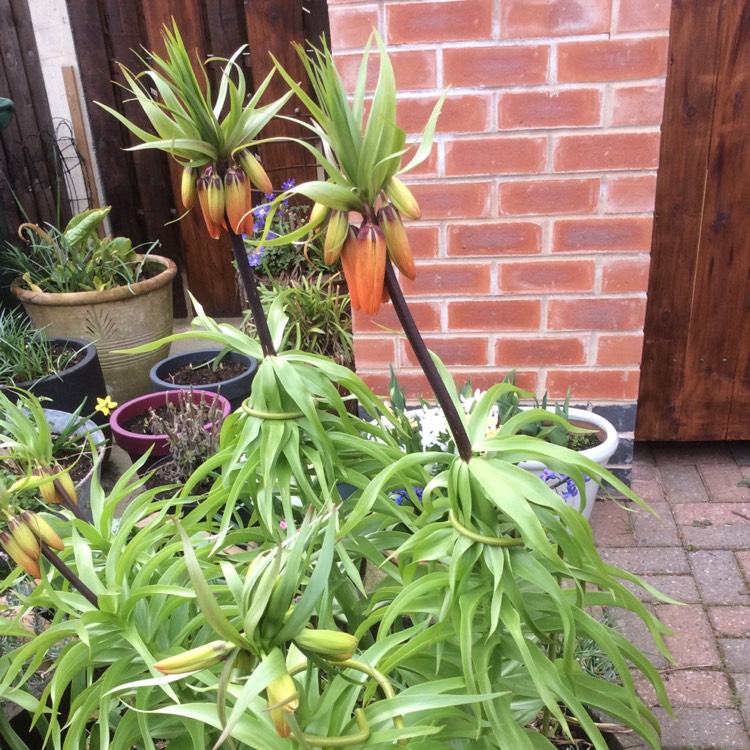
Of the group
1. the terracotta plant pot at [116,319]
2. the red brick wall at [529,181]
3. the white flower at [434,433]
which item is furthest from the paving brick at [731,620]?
the terracotta plant pot at [116,319]

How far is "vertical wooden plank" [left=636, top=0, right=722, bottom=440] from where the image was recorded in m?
2.35

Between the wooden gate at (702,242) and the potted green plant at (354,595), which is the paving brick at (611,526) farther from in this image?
the potted green plant at (354,595)

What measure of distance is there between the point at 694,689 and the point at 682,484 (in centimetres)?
98

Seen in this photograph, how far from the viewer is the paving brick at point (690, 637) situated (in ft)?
6.55

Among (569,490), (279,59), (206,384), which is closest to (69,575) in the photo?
(569,490)

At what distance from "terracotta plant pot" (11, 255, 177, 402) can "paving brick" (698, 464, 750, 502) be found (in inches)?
98.7

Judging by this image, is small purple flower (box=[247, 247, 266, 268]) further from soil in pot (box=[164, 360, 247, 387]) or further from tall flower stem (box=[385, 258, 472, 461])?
tall flower stem (box=[385, 258, 472, 461])

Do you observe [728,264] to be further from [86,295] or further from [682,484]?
[86,295]

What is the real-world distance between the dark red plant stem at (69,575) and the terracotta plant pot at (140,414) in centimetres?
126

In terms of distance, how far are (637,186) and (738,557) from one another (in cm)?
121

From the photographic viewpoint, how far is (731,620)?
212 cm

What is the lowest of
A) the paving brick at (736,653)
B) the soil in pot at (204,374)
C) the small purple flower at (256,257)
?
the paving brick at (736,653)

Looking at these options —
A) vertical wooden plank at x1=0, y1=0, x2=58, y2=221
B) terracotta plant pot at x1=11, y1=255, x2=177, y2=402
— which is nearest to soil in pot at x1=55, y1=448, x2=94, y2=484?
terracotta plant pot at x1=11, y1=255, x2=177, y2=402

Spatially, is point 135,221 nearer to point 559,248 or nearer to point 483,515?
point 559,248
